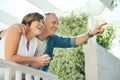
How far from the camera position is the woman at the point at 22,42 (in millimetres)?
2305

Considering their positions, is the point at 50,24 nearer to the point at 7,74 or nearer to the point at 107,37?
the point at 7,74

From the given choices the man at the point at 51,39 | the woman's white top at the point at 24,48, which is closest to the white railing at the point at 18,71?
the woman's white top at the point at 24,48

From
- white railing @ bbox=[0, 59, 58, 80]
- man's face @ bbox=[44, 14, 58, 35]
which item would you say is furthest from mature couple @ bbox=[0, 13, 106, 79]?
white railing @ bbox=[0, 59, 58, 80]

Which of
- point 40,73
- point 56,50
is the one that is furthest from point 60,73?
point 40,73

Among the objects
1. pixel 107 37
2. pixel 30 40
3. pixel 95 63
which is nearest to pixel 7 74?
pixel 30 40

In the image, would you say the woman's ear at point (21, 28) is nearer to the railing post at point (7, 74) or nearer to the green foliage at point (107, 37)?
the railing post at point (7, 74)

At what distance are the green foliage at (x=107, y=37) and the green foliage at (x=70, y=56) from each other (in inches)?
22.0

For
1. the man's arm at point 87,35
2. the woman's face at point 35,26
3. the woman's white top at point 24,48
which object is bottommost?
the woman's white top at point 24,48

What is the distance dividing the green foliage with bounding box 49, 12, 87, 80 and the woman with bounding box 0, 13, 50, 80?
4.45 feet

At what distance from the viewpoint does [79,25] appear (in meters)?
4.18

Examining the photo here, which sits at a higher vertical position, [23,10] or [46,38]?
[23,10]

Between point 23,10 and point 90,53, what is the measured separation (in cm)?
105

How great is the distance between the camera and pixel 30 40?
2.61m

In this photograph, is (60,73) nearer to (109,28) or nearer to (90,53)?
(90,53)
